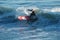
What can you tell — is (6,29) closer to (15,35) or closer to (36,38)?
(15,35)

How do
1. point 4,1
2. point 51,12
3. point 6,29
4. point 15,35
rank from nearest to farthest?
point 15,35 < point 6,29 < point 51,12 < point 4,1

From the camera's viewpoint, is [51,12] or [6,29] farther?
[51,12]

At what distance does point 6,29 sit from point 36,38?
297cm

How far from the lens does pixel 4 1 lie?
33219mm

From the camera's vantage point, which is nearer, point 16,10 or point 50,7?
point 16,10

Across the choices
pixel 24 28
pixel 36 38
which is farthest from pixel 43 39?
pixel 24 28

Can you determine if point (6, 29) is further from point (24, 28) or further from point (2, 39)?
point (2, 39)

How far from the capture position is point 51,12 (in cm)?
2517

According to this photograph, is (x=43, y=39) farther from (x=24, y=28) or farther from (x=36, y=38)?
(x=24, y=28)

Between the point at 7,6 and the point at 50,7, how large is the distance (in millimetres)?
4459

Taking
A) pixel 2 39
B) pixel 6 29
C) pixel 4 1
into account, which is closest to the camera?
pixel 2 39

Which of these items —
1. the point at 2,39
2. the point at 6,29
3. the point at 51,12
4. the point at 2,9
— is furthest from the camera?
the point at 2,9

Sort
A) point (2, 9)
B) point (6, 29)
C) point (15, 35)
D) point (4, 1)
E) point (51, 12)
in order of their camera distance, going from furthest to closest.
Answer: point (4, 1)
point (2, 9)
point (51, 12)
point (6, 29)
point (15, 35)

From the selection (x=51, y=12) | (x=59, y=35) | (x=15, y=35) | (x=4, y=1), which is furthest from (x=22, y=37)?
(x=4, y=1)
